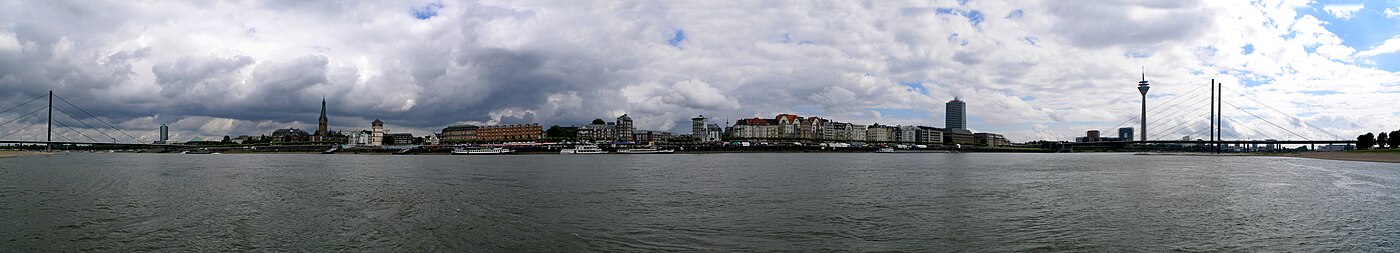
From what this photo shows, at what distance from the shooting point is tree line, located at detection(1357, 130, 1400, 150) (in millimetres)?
93875

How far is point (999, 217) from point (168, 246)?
1882 cm

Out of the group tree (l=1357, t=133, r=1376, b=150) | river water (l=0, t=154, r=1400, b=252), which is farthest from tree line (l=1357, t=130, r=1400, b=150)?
river water (l=0, t=154, r=1400, b=252)

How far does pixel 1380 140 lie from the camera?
102375mm

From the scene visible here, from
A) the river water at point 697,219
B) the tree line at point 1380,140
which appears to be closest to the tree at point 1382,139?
the tree line at point 1380,140

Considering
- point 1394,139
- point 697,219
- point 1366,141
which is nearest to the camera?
point 697,219

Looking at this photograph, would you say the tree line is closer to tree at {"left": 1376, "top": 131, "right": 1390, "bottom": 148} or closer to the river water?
A: tree at {"left": 1376, "top": 131, "right": 1390, "bottom": 148}

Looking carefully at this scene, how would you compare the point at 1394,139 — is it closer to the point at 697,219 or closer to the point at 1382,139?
the point at 1382,139

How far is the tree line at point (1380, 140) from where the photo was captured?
93875mm

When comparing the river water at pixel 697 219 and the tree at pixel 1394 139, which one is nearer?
the river water at pixel 697 219

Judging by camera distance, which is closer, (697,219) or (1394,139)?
(697,219)

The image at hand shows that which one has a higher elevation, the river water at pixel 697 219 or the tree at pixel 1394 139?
the tree at pixel 1394 139

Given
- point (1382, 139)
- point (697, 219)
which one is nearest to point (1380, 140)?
point (1382, 139)

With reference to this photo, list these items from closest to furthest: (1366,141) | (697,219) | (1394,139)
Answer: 1. (697,219)
2. (1394,139)
3. (1366,141)

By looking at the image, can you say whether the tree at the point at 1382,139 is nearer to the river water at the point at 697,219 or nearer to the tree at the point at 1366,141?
the tree at the point at 1366,141
